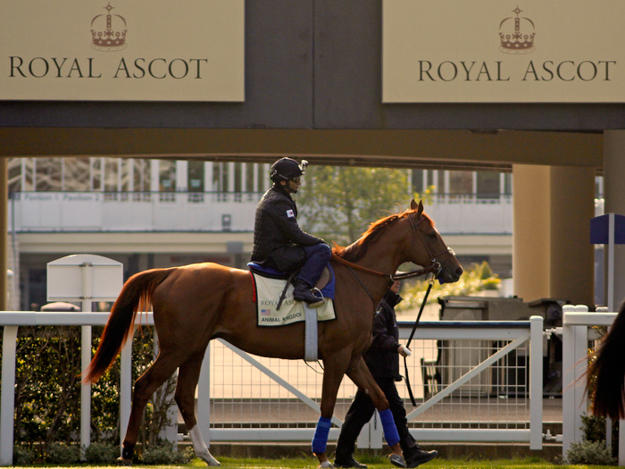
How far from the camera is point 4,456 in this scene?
21.2ft

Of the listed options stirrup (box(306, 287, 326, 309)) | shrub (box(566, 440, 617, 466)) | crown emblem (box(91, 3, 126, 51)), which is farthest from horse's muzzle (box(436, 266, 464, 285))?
crown emblem (box(91, 3, 126, 51))

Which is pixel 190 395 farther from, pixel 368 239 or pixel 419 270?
pixel 419 270

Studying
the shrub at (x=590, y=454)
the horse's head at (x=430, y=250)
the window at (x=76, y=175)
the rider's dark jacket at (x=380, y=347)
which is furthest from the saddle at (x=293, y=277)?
the window at (x=76, y=175)

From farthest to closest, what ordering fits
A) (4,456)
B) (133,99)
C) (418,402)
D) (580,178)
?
(580,178) < (133,99) < (418,402) < (4,456)

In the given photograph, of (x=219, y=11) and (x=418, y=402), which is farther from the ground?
(x=219, y=11)

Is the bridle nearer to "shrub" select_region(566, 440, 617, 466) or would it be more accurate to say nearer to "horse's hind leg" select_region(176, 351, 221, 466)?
"horse's hind leg" select_region(176, 351, 221, 466)

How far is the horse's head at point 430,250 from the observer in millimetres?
6309

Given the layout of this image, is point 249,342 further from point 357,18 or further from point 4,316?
point 357,18

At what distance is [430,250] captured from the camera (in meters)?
6.34

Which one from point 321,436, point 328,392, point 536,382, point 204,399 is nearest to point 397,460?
point 321,436

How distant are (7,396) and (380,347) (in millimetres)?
2829

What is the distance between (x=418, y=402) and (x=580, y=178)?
30.7ft

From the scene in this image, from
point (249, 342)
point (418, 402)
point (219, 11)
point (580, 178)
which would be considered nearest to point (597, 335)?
point (418, 402)

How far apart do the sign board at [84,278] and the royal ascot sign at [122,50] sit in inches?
89.5
